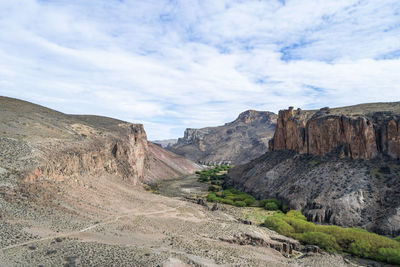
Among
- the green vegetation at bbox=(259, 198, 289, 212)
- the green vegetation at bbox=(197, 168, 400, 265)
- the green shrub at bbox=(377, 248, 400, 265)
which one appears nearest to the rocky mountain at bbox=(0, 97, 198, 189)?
the green vegetation at bbox=(197, 168, 400, 265)

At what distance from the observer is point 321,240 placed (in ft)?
115

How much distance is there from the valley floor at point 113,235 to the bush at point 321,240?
3.54 m

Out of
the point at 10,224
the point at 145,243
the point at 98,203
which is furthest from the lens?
the point at 98,203

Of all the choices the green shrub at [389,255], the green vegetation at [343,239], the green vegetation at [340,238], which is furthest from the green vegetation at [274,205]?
the green shrub at [389,255]

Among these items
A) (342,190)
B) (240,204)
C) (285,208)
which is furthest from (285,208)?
(342,190)

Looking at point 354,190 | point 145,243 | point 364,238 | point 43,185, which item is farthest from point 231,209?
point 43,185

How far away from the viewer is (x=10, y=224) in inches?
971

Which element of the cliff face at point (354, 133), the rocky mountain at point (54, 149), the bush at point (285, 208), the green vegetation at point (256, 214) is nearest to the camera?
the rocky mountain at point (54, 149)

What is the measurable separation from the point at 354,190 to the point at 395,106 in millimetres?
29320

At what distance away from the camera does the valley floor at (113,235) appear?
21.8 m

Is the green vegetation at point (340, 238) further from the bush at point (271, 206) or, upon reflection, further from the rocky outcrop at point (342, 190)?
the bush at point (271, 206)

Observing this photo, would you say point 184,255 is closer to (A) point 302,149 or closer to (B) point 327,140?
(B) point 327,140

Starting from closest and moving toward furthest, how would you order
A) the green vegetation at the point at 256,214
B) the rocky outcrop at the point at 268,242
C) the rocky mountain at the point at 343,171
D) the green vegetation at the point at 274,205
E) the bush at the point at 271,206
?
the rocky outcrop at the point at 268,242, the rocky mountain at the point at 343,171, the green vegetation at the point at 256,214, the green vegetation at the point at 274,205, the bush at the point at 271,206

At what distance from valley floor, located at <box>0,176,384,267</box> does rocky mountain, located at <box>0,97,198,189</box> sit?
9.54 feet
